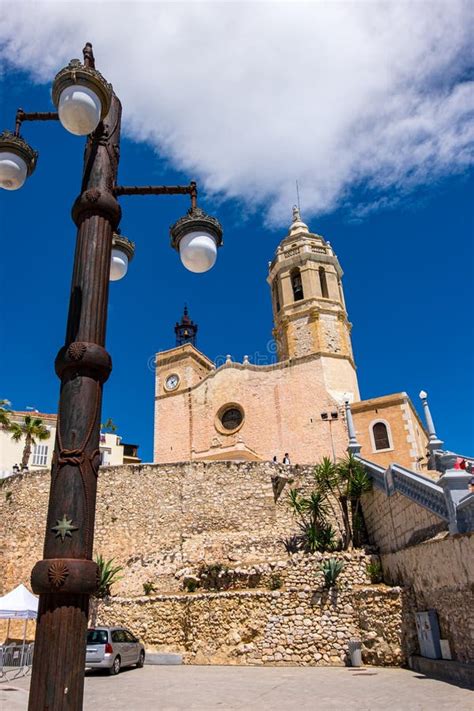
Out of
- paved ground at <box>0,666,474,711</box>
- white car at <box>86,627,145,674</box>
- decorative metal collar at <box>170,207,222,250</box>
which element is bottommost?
paved ground at <box>0,666,474,711</box>

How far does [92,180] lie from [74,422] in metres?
1.70

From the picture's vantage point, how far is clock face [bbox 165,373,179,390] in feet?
108

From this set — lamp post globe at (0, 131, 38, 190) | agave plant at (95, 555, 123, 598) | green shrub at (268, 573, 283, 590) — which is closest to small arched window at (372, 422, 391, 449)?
green shrub at (268, 573, 283, 590)

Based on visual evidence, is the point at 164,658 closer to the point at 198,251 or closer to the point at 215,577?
the point at 215,577

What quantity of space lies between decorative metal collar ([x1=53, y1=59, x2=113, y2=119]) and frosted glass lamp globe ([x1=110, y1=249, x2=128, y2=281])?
4.46 ft

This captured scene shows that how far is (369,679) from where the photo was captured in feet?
33.6

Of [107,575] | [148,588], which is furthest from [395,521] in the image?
[107,575]

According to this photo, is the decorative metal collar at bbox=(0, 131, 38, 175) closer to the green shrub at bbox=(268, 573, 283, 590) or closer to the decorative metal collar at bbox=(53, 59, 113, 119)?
the decorative metal collar at bbox=(53, 59, 113, 119)

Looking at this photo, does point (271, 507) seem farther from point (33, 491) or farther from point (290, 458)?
point (33, 491)

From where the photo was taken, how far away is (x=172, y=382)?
33156 mm

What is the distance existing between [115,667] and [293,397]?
18.1 metres

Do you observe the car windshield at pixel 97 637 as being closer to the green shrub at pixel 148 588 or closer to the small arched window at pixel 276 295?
the green shrub at pixel 148 588

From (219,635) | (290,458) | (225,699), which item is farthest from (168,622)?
(290,458)

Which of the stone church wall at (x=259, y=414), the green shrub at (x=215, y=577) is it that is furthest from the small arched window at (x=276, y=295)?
the green shrub at (x=215, y=577)
